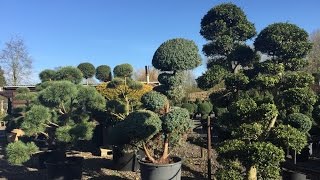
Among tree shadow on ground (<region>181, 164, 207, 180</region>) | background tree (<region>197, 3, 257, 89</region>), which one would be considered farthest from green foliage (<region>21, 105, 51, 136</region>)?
background tree (<region>197, 3, 257, 89</region>)

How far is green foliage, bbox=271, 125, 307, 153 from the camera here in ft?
13.3

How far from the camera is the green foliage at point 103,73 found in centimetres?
1102

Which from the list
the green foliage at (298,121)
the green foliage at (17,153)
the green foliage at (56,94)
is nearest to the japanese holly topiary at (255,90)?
the green foliage at (298,121)

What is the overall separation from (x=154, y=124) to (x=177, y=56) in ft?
3.02

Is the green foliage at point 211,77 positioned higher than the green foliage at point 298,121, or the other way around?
the green foliage at point 211,77

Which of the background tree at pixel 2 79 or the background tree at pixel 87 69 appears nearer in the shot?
the background tree at pixel 87 69

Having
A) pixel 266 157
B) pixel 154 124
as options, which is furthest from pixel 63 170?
pixel 266 157

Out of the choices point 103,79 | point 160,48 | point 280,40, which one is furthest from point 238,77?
point 103,79

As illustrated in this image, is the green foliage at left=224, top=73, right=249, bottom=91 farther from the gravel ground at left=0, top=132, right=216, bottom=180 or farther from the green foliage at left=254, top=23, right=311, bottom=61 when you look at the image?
the gravel ground at left=0, top=132, right=216, bottom=180

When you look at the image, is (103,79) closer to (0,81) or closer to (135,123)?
(135,123)

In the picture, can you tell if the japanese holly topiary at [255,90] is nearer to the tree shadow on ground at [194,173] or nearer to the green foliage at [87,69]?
the tree shadow on ground at [194,173]

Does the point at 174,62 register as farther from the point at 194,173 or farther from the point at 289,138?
the point at 194,173

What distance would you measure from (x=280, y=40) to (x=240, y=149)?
2.13 meters

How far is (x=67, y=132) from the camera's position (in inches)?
221
